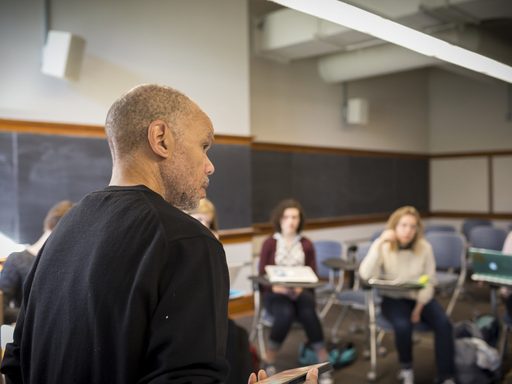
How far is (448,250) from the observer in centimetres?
522

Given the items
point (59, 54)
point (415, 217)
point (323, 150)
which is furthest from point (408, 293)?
point (323, 150)

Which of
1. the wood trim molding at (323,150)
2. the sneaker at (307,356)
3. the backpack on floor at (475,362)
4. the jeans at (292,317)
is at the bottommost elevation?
the sneaker at (307,356)

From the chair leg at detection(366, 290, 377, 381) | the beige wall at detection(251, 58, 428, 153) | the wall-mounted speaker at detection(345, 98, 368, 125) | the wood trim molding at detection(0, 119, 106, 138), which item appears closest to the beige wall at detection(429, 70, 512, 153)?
the beige wall at detection(251, 58, 428, 153)

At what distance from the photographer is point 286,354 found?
4.15 m

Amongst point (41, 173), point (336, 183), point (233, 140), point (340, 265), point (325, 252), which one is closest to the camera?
point (41, 173)

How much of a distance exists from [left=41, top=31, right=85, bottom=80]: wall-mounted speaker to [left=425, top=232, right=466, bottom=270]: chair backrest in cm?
394

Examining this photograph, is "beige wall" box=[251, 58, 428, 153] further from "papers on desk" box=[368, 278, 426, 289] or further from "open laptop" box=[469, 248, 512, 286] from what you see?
"open laptop" box=[469, 248, 512, 286]

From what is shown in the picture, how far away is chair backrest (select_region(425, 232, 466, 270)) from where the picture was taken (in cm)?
514

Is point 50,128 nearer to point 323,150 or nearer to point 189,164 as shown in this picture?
point 189,164

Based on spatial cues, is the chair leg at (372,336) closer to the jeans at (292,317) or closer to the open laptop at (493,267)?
the jeans at (292,317)

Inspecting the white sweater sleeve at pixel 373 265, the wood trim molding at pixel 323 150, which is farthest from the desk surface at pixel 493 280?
the wood trim molding at pixel 323 150

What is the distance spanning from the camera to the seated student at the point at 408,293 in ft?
11.0

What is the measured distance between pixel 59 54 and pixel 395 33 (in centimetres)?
328

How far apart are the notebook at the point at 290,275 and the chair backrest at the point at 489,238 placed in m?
3.54
